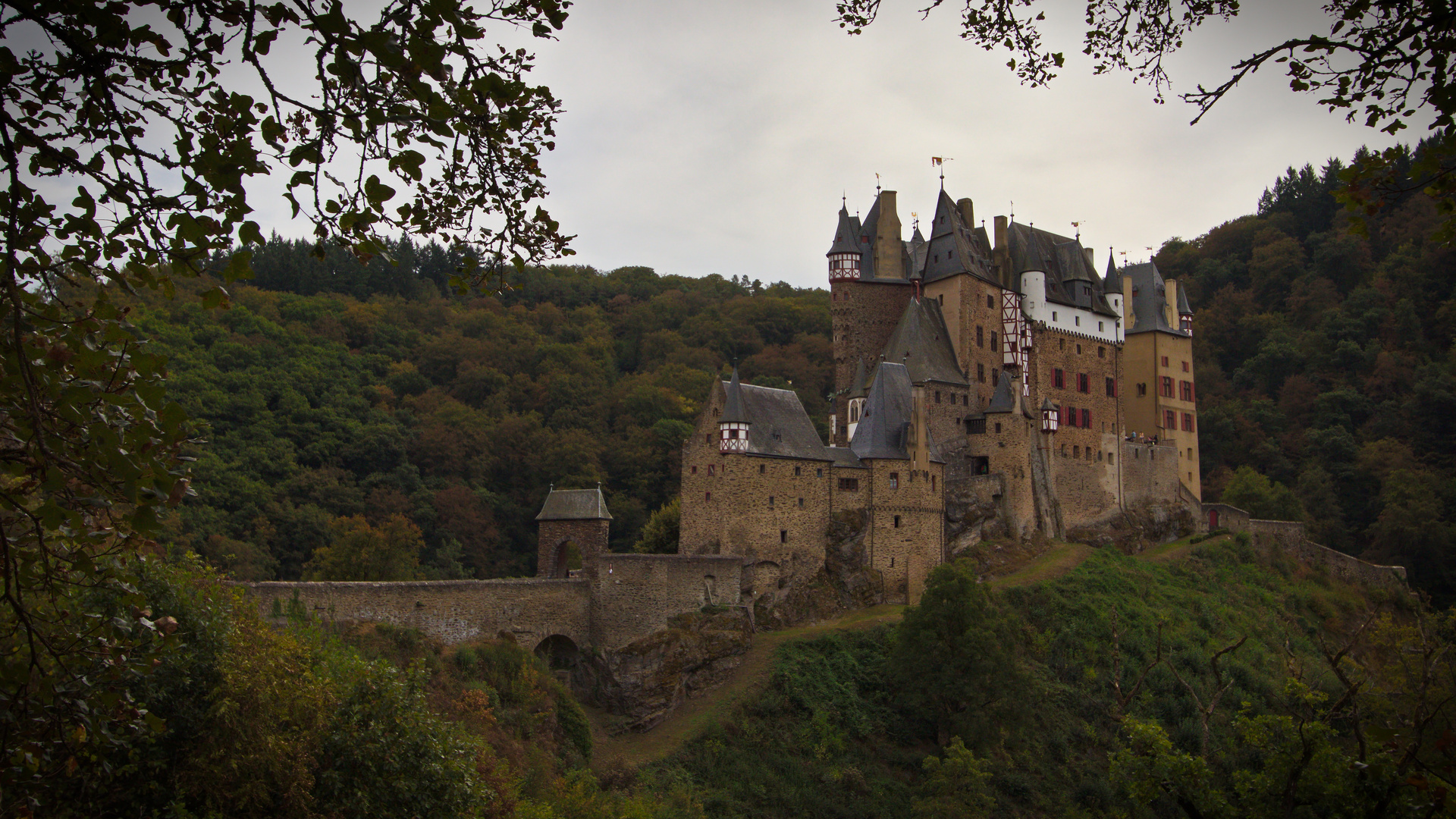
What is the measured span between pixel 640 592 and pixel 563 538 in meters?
4.56

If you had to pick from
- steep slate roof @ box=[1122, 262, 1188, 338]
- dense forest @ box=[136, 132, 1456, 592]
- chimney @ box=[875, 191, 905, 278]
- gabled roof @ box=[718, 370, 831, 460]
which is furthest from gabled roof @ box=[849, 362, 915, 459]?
steep slate roof @ box=[1122, 262, 1188, 338]

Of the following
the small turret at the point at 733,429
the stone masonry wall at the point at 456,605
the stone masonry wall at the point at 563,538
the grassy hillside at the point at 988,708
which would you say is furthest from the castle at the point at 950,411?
the stone masonry wall at the point at 456,605

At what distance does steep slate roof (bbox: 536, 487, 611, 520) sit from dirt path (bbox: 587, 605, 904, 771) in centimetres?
625

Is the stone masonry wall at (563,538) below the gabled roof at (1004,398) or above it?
below

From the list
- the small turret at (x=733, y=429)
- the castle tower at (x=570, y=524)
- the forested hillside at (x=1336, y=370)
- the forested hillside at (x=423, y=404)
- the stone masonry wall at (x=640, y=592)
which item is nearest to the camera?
the stone masonry wall at (x=640, y=592)

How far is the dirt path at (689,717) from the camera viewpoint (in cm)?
2981

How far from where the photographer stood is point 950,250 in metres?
46.4

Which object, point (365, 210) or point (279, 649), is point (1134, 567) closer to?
point (279, 649)

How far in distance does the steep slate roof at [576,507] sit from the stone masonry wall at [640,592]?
114 inches

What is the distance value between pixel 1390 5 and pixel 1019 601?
111ft

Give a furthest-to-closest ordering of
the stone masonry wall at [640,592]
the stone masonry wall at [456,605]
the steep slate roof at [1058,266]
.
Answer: the steep slate roof at [1058,266] → the stone masonry wall at [640,592] → the stone masonry wall at [456,605]

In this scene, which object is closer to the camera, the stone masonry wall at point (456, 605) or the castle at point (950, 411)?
the stone masonry wall at point (456, 605)

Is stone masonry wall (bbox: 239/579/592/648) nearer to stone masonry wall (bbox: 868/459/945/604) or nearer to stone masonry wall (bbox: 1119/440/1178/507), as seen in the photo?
stone masonry wall (bbox: 868/459/945/604)

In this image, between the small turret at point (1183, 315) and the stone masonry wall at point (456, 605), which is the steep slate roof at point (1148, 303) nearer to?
the small turret at point (1183, 315)
